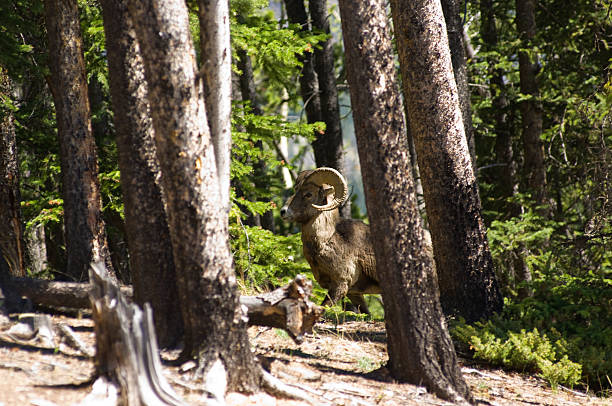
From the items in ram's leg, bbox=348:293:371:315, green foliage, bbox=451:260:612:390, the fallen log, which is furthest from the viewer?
ram's leg, bbox=348:293:371:315

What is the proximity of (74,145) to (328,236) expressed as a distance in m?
4.11

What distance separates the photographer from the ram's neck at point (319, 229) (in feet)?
31.9

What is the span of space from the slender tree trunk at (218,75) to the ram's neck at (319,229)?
13.1 ft

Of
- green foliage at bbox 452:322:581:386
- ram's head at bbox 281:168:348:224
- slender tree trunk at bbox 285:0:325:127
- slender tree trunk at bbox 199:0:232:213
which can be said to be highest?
slender tree trunk at bbox 285:0:325:127

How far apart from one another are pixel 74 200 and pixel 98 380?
3985 mm

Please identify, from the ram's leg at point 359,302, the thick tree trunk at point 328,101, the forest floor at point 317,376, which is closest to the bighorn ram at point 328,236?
the ram's leg at point 359,302

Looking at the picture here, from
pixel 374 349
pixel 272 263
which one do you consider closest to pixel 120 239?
pixel 272 263

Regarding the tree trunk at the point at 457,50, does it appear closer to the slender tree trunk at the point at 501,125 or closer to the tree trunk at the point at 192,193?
the slender tree trunk at the point at 501,125

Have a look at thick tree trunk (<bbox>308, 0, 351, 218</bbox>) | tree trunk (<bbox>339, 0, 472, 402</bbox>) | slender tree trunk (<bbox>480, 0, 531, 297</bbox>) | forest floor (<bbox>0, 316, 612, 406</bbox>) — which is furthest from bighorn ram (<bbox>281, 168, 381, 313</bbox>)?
slender tree trunk (<bbox>480, 0, 531, 297</bbox>)

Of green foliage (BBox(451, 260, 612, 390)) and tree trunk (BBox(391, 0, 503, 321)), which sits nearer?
green foliage (BBox(451, 260, 612, 390))

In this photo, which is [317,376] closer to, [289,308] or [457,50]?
[289,308]

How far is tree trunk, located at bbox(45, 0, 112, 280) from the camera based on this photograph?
8.12 metres

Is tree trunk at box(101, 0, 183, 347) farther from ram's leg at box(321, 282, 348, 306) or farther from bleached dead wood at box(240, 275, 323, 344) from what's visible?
ram's leg at box(321, 282, 348, 306)

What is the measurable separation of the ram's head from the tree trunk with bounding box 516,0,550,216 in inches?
254
